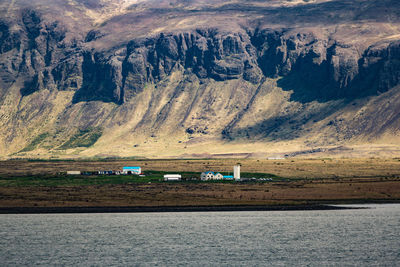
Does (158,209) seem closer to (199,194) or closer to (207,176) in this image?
(199,194)

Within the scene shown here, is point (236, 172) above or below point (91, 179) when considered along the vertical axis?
below

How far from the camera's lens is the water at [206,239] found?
73.8m

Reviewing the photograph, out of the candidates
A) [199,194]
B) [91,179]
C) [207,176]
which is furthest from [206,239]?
[91,179]

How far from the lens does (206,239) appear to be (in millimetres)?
88938

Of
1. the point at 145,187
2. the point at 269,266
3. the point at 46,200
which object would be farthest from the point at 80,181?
the point at 269,266

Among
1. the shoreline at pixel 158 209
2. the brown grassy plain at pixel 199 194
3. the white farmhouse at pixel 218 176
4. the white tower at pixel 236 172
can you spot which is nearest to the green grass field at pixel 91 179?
the white farmhouse at pixel 218 176

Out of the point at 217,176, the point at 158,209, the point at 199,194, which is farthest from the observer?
the point at 217,176

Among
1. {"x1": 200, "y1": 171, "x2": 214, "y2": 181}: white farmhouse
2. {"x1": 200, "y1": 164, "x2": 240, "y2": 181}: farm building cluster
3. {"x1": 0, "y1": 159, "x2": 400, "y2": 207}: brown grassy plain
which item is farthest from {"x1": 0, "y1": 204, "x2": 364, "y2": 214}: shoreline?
{"x1": 200, "y1": 171, "x2": 214, "y2": 181}: white farmhouse

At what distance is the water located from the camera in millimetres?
73750

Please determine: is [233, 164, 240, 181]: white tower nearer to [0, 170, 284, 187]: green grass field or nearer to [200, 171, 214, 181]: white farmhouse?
[0, 170, 284, 187]: green grass field

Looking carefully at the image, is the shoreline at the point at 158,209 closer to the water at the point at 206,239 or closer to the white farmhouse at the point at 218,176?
the water at the point at 206,239

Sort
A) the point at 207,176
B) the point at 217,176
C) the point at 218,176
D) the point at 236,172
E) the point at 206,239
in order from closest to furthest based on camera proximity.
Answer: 1. the point at 206,239
2. the point at 236,172
3. the point at 207,176
4. the point at 217,176
5. the point at 218,176

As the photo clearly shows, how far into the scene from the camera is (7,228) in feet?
321

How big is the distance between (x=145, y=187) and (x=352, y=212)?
5708 cm
